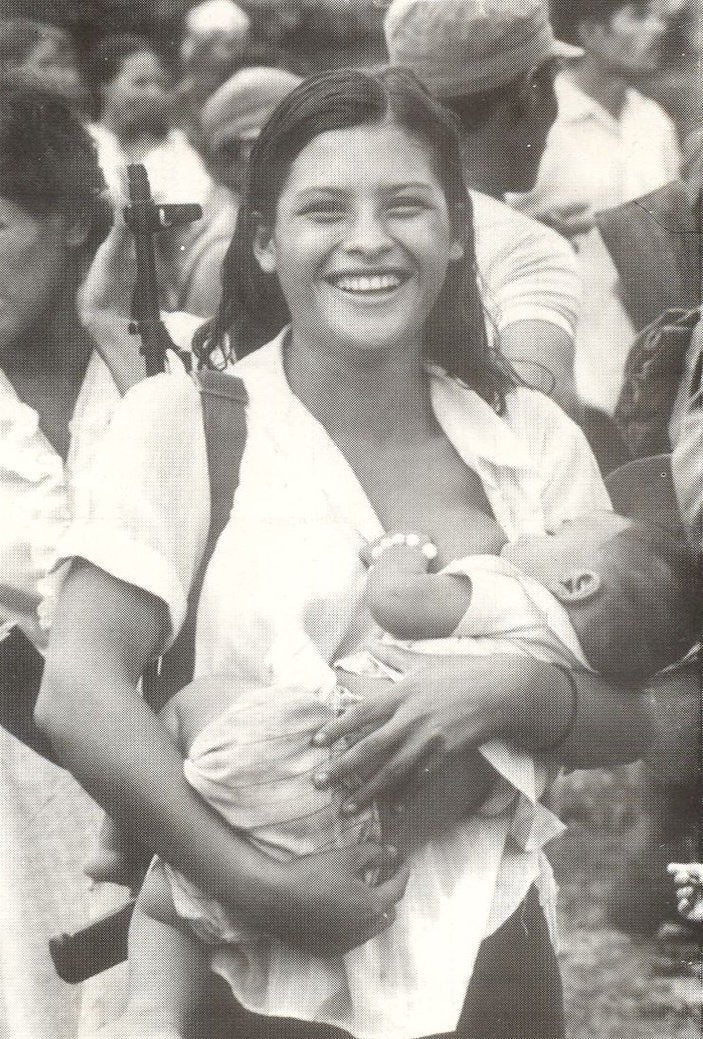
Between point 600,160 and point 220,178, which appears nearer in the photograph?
point 220,178

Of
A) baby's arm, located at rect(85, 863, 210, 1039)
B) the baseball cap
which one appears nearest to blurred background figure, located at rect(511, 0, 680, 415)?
the baseball cap

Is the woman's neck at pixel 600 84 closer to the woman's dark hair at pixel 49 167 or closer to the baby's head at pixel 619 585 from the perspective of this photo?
the baby's head at pixel 619 585

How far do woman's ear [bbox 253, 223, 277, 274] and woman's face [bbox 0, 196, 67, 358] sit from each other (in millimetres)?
461

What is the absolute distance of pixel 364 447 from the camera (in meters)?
3.74

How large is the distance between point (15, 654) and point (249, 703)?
0.68m

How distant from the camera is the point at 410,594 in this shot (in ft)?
11.4

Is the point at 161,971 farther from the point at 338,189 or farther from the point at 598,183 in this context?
the point at 598,183

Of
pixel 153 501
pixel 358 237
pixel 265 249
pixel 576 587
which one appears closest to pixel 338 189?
pixel 358 237

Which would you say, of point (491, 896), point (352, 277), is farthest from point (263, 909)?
point (352, 277)


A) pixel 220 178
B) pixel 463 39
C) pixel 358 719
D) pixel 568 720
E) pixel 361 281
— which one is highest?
pixel 463 39

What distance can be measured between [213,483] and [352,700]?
1.86ft

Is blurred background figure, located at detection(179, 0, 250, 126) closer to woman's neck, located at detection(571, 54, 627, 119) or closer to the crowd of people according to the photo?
the crowd of people

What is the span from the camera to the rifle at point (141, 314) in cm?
369

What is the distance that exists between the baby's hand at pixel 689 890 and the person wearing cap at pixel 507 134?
1.14 metres
